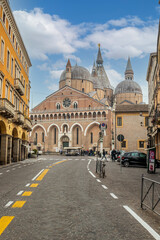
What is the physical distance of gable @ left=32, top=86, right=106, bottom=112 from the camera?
232ft

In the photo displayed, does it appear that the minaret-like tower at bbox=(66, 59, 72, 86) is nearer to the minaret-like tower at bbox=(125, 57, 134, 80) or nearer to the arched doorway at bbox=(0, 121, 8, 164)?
the minaret-like tower at bbox=(125, 57, 134, 80)

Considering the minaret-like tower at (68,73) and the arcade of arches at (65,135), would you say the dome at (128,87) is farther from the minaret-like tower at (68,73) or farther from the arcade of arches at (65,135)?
the arcade of arches at (65,135)

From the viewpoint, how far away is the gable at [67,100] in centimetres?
7069

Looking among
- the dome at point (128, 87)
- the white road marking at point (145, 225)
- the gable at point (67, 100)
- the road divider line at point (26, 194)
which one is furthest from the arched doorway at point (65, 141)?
the white road marking at point (145, 225)

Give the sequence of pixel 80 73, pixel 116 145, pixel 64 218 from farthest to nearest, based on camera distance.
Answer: pixel 80 73 → pixel 116 145 → pixel 64 218

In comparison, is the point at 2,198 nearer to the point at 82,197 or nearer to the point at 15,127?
the point at 82,197

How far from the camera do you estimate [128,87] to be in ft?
315

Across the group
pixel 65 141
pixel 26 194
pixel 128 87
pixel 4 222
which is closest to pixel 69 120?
pixel 65 141

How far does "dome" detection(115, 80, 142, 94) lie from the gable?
28883 millimetres

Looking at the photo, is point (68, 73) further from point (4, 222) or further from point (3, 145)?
point (4, 222)

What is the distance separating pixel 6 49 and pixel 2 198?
62.0 ft

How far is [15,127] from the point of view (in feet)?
94.1

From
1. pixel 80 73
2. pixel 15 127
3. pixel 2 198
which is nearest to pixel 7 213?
pixel 2 198

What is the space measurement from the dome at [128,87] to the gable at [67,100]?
94.8 feet
